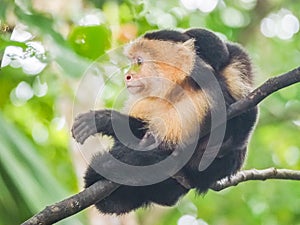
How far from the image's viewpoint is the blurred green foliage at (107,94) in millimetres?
949

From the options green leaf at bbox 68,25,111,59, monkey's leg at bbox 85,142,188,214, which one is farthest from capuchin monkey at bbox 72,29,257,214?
green leaf at bbox 68,25,111,59

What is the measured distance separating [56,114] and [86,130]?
127 centimetres

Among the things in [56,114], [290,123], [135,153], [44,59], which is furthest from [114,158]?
[290,123]

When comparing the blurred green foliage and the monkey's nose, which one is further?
the monkey's nose

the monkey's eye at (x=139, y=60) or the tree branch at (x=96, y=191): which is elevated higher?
the tree branch at (x=96, y=191)

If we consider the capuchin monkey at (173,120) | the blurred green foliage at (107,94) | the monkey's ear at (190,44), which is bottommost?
the blurred green foliage at (107,94)

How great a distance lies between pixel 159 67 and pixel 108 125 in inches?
6.6

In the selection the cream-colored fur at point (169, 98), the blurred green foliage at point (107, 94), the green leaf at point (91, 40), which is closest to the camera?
the blurred green foliage at point (107, 94)

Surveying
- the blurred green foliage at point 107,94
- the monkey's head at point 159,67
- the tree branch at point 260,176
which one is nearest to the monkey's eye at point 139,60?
the monkey's head at point 159,67

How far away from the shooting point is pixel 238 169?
1.17 metres

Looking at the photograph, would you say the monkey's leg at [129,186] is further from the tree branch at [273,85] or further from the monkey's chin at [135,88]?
the tree branch at [273,85]

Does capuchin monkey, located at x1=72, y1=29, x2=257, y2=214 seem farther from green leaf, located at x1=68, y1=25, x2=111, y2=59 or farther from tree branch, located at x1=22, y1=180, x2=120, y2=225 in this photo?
green leaf, located at x1=68, y1=25, x2=111, y2=59

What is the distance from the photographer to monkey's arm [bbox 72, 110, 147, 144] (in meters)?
0.97

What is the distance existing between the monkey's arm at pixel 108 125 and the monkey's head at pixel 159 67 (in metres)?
0.05
